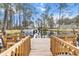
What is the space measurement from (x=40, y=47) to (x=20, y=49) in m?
0.24

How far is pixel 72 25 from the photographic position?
3961mm

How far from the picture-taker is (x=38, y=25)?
3.98 metres

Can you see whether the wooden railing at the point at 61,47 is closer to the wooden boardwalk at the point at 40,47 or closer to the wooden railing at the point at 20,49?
the wooden boardwalk at the point at 40,47

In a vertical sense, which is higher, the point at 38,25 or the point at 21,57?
the point at 38,25

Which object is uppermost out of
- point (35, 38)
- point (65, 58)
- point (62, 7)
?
point (62, 7)

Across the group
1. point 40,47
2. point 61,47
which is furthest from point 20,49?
point 61,47

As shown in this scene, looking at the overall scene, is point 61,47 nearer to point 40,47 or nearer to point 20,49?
point 40,47

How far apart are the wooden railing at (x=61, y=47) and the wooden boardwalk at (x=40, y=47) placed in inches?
2.0

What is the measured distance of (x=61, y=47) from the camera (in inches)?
157

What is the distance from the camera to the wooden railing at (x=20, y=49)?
392 centimetres

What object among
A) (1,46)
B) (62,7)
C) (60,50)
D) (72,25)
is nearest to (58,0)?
(62,7)

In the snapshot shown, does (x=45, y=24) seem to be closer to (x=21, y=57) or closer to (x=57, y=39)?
(x=57, y=39)

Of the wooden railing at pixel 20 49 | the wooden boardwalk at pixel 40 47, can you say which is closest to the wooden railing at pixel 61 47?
the wooden boardwalk at pixel 40 47

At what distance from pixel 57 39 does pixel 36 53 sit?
30 centimetres
